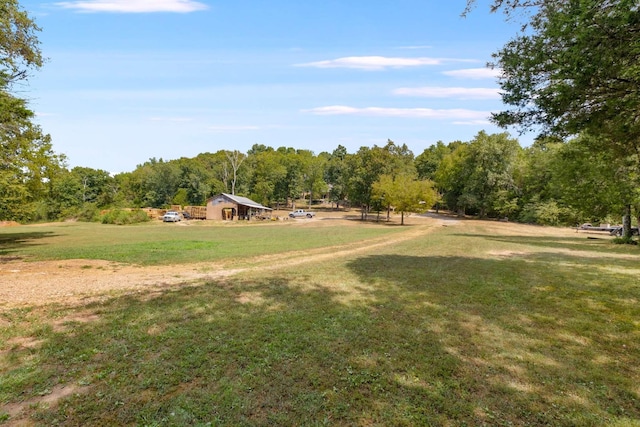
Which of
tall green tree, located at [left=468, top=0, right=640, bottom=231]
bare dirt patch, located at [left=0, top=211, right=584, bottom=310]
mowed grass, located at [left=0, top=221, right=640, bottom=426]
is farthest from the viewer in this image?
bare dirt patch, located at [left=0, top=211, right=584, bottom=310]

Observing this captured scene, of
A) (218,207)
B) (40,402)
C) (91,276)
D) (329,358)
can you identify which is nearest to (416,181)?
(218,207)

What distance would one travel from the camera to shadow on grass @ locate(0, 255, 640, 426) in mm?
3568

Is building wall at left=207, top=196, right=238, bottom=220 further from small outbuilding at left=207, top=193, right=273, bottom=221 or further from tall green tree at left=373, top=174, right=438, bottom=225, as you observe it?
tall green tree at left=373, top=174, right=438, bottom=225

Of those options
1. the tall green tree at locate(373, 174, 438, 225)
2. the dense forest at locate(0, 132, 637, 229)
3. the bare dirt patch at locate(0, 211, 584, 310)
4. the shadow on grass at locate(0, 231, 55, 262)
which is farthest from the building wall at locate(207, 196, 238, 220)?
the bare dirt patch at locate(0, 211, 584, 310)

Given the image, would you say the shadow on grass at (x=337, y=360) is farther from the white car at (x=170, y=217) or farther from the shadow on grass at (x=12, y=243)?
the white car at (x=170, y=217)

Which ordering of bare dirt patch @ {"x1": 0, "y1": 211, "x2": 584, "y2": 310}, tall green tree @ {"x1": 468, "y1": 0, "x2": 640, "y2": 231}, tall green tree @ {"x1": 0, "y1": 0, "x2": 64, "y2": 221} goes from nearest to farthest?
tall green tree @ {"x1": 468, "y1": 0, "x2": 640, "y2": 231} → bare dirt patch @ {"x1": 0, "y1": 211, "x2": 584, "y2": 310} → tall green tree @ {"x1": 0, "y1": 0, "x2": 64, "y2": 221}

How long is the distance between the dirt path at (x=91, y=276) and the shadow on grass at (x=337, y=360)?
135 cm

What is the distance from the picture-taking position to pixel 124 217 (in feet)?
148

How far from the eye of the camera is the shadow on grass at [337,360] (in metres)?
3.57

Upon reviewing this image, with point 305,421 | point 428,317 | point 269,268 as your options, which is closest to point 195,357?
point 305,421

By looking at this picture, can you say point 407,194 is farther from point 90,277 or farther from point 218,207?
point 90,277

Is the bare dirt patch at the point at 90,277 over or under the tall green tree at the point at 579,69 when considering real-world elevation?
under

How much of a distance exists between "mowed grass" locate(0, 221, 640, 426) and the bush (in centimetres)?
4281

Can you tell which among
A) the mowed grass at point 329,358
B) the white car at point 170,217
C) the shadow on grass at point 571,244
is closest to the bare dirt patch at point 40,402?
the mowed grass at point 329,358
